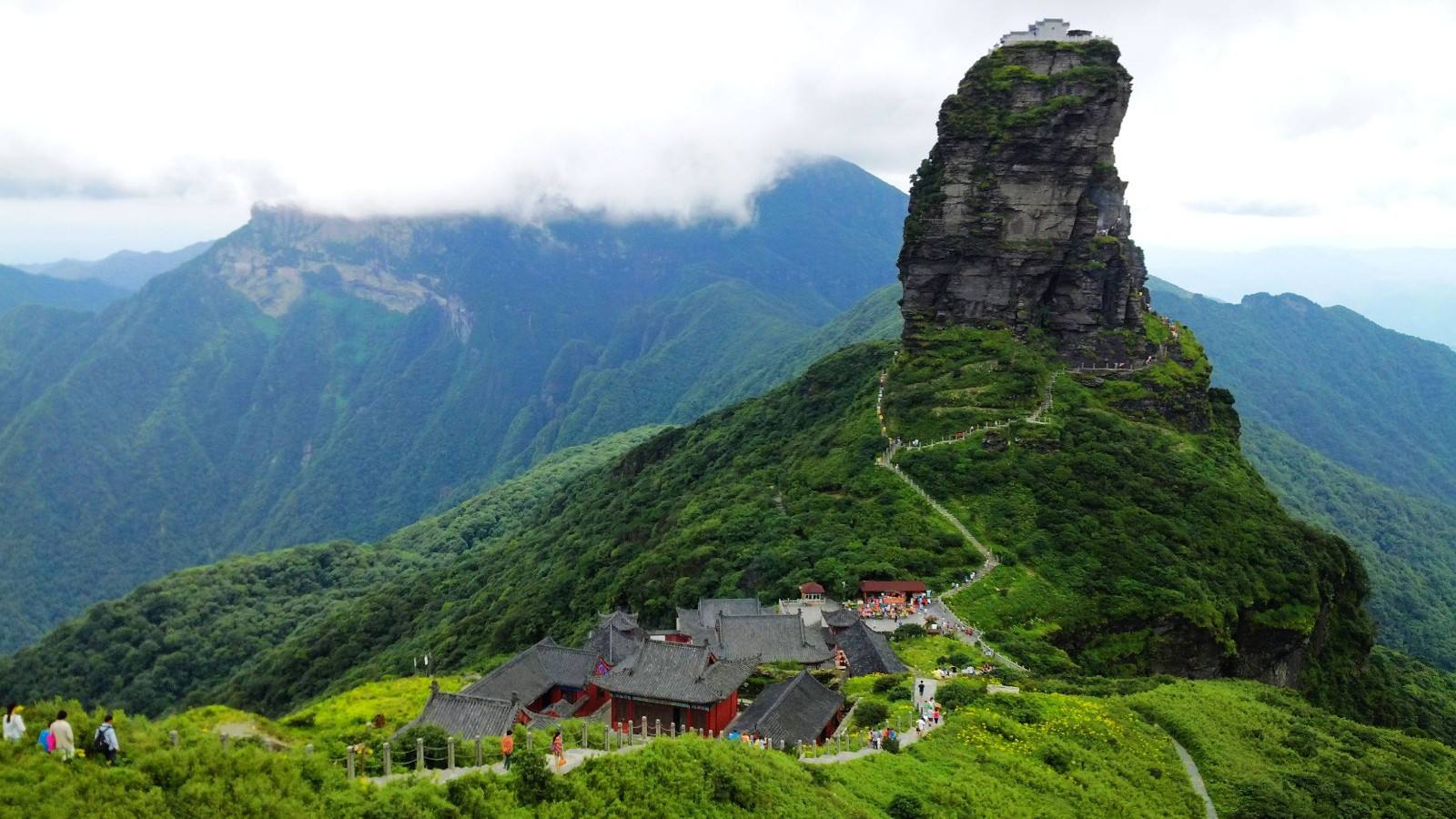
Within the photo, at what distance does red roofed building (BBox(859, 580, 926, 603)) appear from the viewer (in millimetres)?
61312

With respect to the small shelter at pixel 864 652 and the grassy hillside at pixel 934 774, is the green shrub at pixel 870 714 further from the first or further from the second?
the small shelter at pixel 864 652

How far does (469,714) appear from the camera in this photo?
3744 centimetres

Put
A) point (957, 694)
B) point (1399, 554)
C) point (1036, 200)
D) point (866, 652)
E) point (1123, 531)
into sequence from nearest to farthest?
point (957, 694) < point (866, 652) < point (1123, 531) < point (1036, 200) < point (1399, 554)

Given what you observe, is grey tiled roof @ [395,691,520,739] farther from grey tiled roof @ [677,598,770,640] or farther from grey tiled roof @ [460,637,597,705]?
grey tiled roof @ [677,598,770,640]

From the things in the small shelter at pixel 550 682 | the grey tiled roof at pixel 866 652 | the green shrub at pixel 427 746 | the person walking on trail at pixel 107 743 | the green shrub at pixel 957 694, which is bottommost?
the small shelter at pixel 550 682

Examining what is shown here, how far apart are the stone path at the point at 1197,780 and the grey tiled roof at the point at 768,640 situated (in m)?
17.0

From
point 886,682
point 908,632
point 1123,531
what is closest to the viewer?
point 886,682

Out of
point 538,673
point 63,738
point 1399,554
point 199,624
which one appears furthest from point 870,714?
point 1399,554

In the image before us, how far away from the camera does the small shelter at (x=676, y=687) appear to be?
40406 mm

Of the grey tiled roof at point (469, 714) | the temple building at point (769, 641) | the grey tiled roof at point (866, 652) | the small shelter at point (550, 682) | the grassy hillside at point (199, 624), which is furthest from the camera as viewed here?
the grassy hillside at point (199, 624)

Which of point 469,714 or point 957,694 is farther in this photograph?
point 957,694

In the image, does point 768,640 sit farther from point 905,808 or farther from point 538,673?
point 905,808

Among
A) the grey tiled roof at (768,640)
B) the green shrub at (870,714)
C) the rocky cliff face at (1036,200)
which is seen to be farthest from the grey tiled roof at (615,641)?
the rocky cliff face at (1036,200)

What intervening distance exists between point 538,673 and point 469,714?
1184cm
